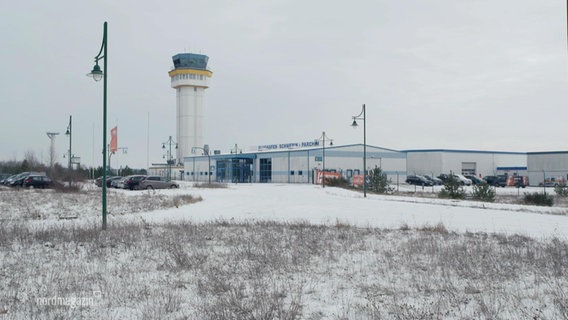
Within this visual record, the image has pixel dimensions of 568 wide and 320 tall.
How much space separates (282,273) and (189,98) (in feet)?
295

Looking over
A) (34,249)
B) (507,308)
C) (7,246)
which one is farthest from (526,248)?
(7,246)

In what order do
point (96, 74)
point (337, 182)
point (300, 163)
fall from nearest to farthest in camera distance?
point (96, 74)
point (337, 182)
point (300, 163)

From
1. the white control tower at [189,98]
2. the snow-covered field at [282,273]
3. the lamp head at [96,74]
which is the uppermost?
the white control tower at [189,98]

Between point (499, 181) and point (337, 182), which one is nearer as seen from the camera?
point (337, 182)

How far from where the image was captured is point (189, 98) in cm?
9588

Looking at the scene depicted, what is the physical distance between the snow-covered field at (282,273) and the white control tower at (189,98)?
8168 cm

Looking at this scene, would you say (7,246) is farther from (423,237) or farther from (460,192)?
(460,192)

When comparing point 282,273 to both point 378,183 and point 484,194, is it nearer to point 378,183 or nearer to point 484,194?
point 484,194

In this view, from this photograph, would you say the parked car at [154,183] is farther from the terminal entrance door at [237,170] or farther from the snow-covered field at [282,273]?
the snow-covered field at [282,273]

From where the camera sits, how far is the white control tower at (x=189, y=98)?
95.2 m

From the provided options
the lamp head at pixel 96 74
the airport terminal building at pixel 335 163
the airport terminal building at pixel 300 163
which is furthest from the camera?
the airport terminal building at pixel 335 163

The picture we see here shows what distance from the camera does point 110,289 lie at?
25.4 ft

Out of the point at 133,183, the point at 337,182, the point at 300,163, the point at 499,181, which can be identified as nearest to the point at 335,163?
the point at 300,163

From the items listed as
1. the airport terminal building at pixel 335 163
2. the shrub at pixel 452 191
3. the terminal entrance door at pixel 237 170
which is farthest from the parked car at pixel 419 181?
the shrub at pixel 452 191
